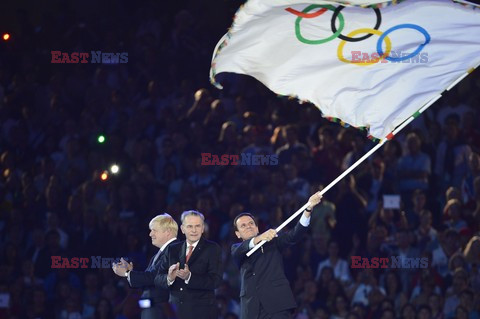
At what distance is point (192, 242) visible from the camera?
1056 cm

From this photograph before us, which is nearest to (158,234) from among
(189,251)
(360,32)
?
(189,251)

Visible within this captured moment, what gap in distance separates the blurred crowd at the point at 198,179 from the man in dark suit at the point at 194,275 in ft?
8.00

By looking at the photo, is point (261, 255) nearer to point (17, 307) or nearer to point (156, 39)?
point (17, 307)

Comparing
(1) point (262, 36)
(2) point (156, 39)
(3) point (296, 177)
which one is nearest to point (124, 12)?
(2) point (156, 39)

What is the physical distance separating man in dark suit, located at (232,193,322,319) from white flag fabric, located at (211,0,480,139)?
1208 mm

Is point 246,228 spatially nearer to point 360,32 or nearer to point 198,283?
point 198,283

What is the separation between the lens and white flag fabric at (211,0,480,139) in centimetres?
1073

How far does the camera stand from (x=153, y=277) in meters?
10.6

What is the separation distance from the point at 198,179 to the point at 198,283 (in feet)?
15.6

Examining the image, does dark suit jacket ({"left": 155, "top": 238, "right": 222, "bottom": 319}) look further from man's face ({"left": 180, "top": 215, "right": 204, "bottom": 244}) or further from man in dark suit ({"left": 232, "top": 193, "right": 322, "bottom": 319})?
man in dark suit ({"left": 232, "top": 193, "right": 322, "bottom": 319})

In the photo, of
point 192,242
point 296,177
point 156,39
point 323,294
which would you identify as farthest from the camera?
point 156,39

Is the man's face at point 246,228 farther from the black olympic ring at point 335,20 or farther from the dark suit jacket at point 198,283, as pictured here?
the black olympic ring at point 335,20

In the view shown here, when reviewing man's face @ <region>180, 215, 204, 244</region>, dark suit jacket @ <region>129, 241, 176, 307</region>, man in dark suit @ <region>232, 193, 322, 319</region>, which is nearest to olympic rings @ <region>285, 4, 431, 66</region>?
man in dark suit @ <region>232, 193, 322, 319</region>

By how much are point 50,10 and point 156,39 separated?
Result: 75.4 inches
